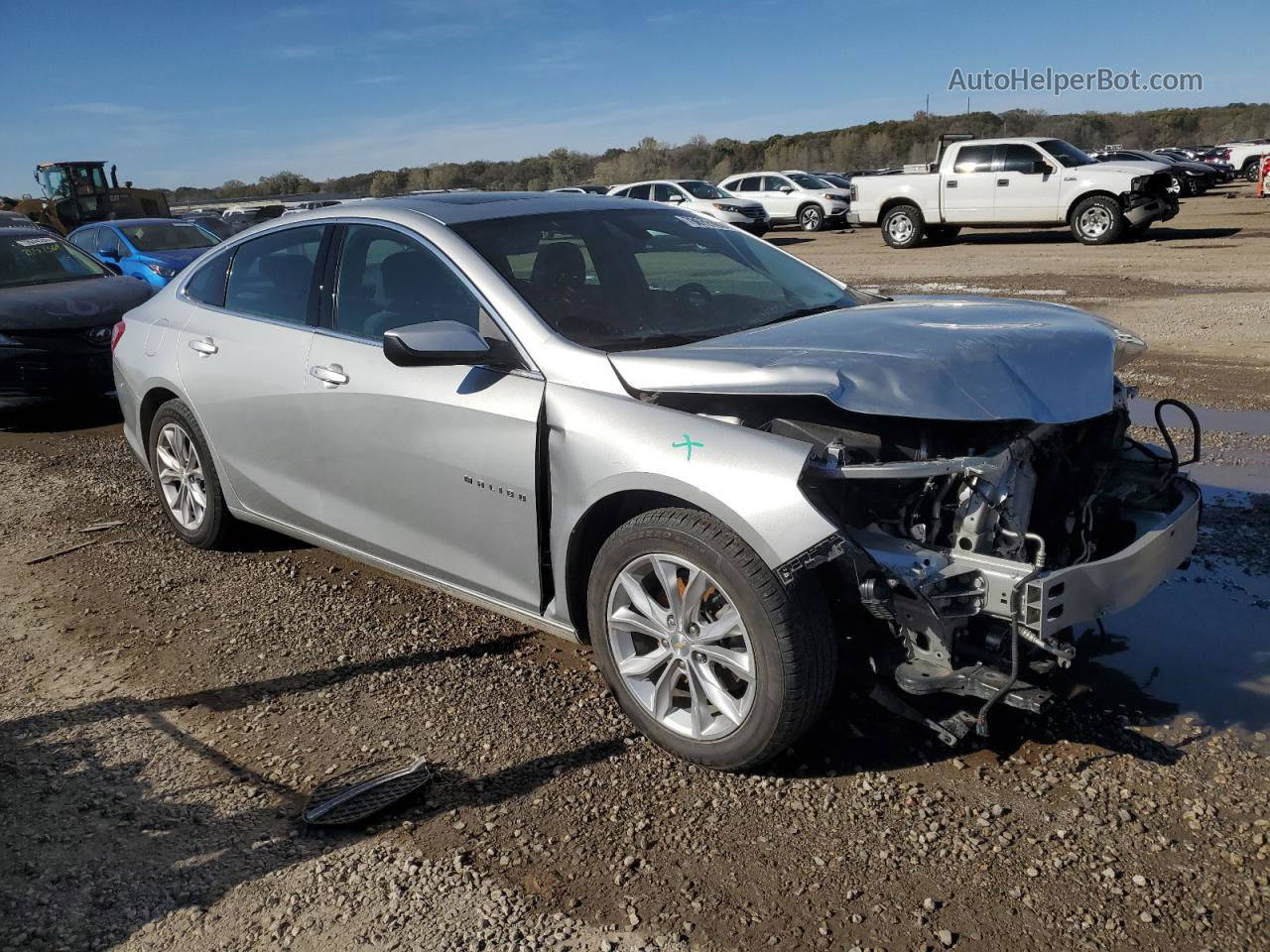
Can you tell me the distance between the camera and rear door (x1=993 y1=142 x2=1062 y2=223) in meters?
20.4

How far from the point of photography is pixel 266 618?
188 inches

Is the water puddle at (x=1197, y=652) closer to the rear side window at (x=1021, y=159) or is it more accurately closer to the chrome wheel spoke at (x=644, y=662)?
the chrome wheel spoke at (x=644, y=662)

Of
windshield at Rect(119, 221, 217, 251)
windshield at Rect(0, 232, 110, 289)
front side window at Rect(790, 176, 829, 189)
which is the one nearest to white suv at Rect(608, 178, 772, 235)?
front side window at Rect(790, 176, 829, 189)

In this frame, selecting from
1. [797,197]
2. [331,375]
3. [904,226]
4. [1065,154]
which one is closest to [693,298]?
[331,375]

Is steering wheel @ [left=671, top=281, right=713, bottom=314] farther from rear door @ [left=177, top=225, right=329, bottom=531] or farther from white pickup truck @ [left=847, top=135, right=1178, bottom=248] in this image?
white pickup truck @ [left=847, top=135, right=1178, bottom=248]

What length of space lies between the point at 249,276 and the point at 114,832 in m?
2.72

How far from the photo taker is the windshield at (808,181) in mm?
32125

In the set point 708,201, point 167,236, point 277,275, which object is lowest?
point 277,275

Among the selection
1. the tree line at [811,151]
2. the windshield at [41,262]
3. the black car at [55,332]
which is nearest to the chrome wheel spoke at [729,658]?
the black car at [55,332]

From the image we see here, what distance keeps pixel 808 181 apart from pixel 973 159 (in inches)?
454

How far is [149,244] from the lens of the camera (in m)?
15.2

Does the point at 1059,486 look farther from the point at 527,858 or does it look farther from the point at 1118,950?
the point at 527,858

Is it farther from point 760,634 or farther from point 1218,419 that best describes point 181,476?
point 1218,419

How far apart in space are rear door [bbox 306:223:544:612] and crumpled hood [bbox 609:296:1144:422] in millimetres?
539
